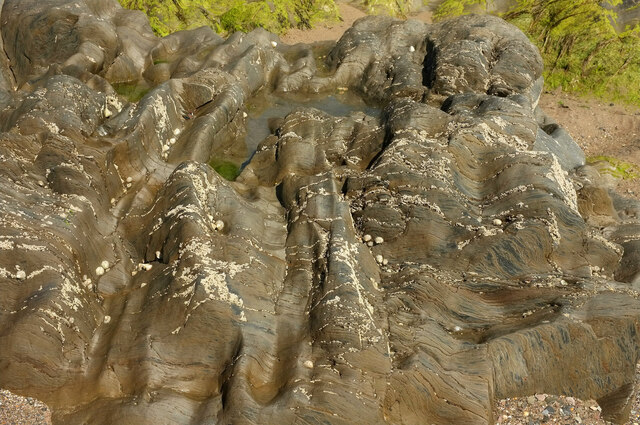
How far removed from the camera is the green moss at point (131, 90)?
20.1 metres

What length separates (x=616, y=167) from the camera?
79.7 ft

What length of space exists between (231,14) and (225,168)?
15221 millimetres

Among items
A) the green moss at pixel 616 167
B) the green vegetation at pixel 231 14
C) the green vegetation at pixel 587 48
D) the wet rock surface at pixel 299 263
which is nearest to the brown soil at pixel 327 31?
the green vegetation at pixel 231 14

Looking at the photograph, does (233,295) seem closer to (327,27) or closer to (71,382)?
(71,382)

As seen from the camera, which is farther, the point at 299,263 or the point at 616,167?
the point at 616,167

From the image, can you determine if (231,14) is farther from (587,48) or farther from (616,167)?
(616,167)

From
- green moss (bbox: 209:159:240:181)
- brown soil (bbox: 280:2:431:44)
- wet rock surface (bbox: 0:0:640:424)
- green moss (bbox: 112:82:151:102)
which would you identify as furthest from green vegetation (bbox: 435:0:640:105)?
green moss (bbox: 112:82:151:102)

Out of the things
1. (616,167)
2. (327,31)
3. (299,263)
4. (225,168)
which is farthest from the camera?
(327,31)

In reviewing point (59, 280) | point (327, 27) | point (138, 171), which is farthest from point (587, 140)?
point (59, 280)

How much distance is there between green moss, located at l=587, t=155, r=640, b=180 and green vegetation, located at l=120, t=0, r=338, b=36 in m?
17.1

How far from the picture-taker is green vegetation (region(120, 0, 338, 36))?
90.6 feet

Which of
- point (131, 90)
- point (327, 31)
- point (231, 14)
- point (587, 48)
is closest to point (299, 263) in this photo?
point (131, 90)

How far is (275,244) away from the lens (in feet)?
42.2

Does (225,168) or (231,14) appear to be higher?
(231,14)
